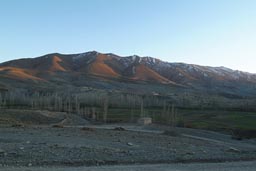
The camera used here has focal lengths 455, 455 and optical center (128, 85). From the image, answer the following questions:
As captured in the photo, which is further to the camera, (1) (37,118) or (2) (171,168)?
(1) (37,118)

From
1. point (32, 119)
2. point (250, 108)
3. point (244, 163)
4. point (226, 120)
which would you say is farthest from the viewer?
point (250, 108)

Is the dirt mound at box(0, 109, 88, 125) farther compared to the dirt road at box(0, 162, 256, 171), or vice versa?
the dirt mound at box(0, 109, 88, 125)

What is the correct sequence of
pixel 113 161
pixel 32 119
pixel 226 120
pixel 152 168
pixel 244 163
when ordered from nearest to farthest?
pixel 152 168 → pixel 113 161 → pixel 244 163 → pixel 32 119 → pixel 226 120

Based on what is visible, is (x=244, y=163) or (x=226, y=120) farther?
(x=226, y=120)

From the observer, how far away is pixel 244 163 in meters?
30.4

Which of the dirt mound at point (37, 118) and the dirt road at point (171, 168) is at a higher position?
the dirt road at point (171, 168)

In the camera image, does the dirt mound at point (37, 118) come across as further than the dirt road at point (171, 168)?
Yes

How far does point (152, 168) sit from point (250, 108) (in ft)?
536

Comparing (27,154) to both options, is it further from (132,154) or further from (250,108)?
(250,108)

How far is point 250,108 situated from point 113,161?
16188 centimetres

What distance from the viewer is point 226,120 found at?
13225cm

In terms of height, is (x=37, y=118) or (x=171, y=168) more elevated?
(x=171, y=168)

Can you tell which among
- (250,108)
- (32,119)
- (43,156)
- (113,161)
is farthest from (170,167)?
(250,108)

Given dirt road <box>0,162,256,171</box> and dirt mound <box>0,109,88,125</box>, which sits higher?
dirt road <box>0,162,256,171</box>
